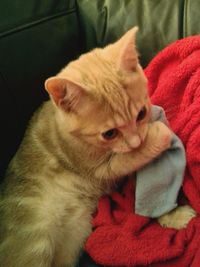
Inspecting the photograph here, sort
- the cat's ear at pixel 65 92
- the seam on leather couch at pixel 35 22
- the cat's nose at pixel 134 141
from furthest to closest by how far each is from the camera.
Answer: the seam on leather couch at pixel 35 22, the cat's nose at pixel 134 141, the cat's ear at pixel 65 92

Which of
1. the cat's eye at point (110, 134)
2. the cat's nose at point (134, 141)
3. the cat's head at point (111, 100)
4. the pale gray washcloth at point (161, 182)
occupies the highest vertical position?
the cat's head at point (111, 100)

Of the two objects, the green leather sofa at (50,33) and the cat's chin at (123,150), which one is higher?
the green leather sofa at (50,33)

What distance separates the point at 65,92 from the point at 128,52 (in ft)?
0.67

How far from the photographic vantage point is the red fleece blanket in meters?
0.98

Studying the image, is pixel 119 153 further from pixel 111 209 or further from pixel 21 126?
pixel 21 126

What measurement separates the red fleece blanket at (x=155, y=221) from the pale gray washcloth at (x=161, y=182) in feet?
0.09

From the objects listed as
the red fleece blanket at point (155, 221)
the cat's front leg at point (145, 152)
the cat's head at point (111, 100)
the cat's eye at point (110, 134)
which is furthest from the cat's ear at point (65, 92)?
the red fleece blanket at point (155, 221)

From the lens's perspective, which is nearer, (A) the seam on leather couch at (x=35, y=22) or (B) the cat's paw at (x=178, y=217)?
(B) the cat's paw at (x=178, y=217)

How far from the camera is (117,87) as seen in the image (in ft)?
3.20

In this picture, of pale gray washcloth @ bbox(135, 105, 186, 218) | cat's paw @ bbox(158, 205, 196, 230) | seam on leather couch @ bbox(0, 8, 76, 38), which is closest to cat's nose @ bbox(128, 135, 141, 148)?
pale gray washcloth @ bbox(135, 105, 186, 218)

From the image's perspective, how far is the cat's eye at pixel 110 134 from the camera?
0.99 metres

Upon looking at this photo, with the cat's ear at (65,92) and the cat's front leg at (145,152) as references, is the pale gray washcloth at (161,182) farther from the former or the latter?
the cat's ear at (65,92)

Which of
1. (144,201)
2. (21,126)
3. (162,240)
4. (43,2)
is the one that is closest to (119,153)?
(144,201)

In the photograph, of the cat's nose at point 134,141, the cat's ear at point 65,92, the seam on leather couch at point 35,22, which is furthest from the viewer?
the seam on leather couch at point 35,22
